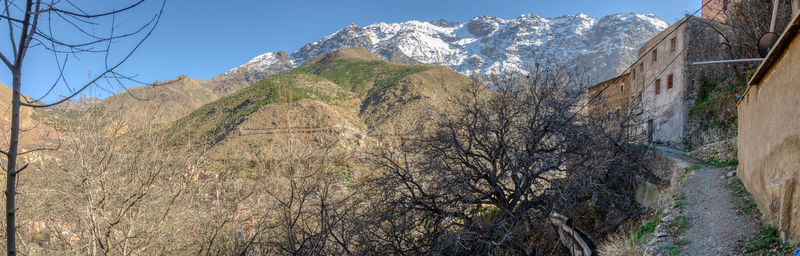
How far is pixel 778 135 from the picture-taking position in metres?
5.91

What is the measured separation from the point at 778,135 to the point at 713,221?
1.89m

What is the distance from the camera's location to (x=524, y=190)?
10750 mm

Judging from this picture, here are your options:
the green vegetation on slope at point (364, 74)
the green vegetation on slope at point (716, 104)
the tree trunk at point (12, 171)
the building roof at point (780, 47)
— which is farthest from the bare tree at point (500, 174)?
the green vegetation on slope at point (364, 74)

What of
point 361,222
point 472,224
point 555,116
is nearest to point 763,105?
point 555,116

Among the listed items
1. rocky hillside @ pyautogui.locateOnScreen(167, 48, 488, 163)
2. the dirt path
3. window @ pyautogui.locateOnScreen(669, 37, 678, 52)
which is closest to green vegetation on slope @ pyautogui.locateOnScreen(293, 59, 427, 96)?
rocky hillside @ pyautogui.locateOnScreen(167, 48, 488, 163)

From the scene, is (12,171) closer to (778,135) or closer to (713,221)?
(778,135)

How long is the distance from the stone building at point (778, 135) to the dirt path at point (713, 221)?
0.40 metres

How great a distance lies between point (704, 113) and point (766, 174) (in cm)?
1501

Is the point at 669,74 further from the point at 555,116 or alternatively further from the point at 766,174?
the point at 766,174

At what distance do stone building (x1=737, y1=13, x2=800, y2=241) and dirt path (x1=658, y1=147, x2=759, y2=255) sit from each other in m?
0.40

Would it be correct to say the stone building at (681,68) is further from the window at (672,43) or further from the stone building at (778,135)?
the stone building at (778,135)

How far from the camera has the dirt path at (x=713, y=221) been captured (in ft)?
20.0

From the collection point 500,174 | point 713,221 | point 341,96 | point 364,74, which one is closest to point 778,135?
point 713,221

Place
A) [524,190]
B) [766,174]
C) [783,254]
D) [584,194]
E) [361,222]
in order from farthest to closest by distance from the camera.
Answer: [584,194] < [524,190] < [361,222] < [766,174] < [783,254]
